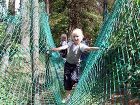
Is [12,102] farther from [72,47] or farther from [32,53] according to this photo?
[72,47]

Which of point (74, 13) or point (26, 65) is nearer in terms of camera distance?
point (26, 65)

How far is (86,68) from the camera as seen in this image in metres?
4.74

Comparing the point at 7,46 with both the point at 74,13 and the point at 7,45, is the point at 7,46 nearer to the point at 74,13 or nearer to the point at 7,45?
the point at 7,45

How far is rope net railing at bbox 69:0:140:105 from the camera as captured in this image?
3711 millimetres

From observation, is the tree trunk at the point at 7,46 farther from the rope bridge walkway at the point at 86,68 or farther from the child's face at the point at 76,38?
the child's face at the point at 76,38

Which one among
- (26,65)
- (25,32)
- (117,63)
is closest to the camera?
(117,63)

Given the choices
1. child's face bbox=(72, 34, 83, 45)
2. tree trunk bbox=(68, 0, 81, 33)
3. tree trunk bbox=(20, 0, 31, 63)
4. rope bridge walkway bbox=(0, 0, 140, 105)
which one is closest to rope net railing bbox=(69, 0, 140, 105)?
rope bridge walkway bbox=(0, 0, 140, 105)

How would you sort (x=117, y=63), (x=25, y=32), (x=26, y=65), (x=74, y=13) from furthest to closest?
(x=74, y=13), (x=26, y=65), (x=25, y=32), (x=117, y=63)

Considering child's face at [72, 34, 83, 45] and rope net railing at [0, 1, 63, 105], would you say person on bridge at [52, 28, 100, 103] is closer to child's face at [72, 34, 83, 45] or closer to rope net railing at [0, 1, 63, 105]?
child's face at [72, 34, 83, 45]

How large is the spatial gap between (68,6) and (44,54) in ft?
38.1

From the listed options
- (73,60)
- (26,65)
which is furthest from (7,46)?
(73,60)

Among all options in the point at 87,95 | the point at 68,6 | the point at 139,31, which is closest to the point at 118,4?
the point at 139,31

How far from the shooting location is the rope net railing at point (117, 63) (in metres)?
3.71

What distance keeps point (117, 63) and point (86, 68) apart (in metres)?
0.95
